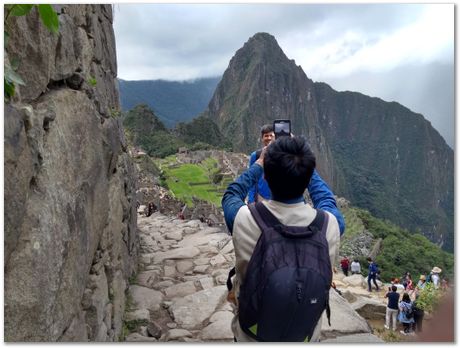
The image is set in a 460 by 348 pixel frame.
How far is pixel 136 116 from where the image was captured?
64500mm

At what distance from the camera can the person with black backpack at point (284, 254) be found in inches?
70.9

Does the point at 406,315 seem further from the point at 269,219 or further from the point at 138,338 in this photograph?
the point at 269,219

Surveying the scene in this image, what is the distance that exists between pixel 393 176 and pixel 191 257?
525 ft

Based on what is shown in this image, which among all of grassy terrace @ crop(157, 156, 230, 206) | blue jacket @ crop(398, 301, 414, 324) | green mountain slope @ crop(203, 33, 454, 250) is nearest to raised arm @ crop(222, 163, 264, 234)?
blue jacket @ crop(398, 301, 414, 324)

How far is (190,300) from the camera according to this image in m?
5.43

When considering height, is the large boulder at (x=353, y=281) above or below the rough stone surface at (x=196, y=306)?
below

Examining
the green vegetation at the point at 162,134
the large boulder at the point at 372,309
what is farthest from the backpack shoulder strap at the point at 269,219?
the green vegetation at the point at 162,134

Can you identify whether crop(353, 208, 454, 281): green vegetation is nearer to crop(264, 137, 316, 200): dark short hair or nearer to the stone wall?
the stone wall

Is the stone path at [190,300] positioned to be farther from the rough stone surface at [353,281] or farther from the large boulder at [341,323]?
the rough stone surface at [353,281]

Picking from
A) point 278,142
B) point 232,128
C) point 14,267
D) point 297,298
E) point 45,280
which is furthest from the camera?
point 232,128

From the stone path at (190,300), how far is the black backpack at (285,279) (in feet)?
8.68

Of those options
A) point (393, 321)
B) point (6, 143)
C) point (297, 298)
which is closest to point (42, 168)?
point (6, 143)

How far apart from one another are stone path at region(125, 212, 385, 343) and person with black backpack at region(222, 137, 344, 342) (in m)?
2.64

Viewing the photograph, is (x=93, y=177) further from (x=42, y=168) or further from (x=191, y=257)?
(x=191, y=257)
